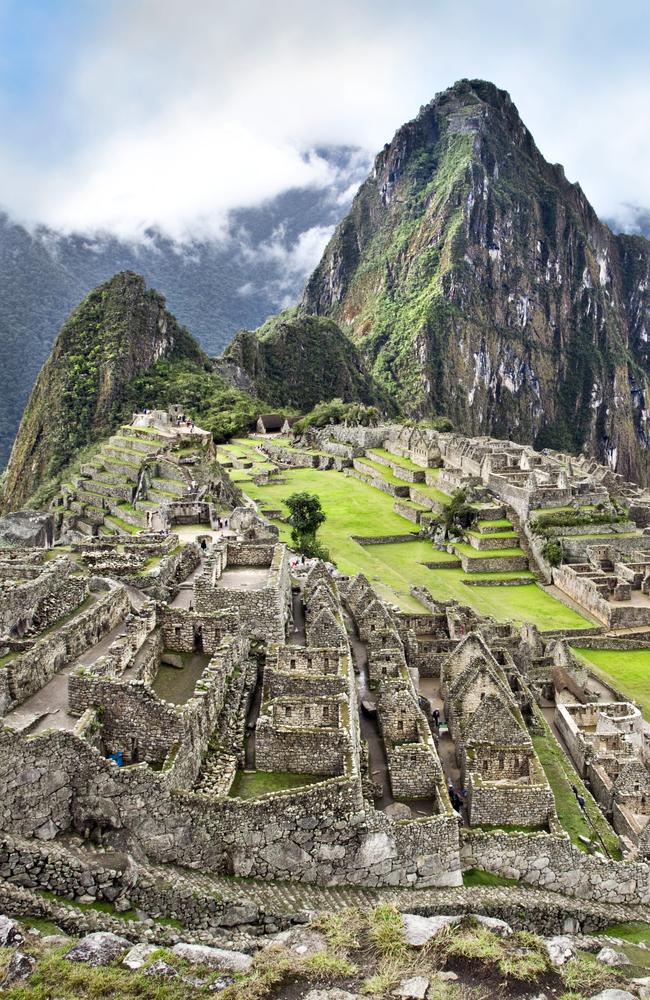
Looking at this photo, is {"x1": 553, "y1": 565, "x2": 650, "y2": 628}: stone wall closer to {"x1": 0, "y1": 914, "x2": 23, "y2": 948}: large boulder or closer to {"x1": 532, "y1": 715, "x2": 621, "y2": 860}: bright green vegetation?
{"x1": 532, "y1": 715, "x2": 621, "y2": 860}: bright green vegetation

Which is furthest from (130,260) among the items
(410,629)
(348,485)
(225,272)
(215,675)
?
(215,675)

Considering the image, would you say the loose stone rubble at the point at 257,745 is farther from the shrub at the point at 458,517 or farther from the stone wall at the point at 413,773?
the shrub at the point at 458,517

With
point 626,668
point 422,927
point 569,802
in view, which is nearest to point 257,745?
point 422,927

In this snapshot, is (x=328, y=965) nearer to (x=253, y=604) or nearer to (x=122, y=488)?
(x=253, y=604)

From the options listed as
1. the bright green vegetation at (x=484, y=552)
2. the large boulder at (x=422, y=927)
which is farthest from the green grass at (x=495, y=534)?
the large boulder at (x=422, y=927)

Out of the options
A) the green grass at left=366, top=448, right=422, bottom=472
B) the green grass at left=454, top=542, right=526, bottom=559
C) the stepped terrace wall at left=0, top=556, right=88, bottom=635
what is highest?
the green grass at left=366, top=448, right=422, bottom=472

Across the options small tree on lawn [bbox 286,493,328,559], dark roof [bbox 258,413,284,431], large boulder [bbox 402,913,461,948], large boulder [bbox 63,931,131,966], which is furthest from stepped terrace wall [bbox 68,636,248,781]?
dark roof [bbox 258,413,284,431]

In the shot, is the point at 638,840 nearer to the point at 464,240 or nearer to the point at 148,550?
the point at 148,550
